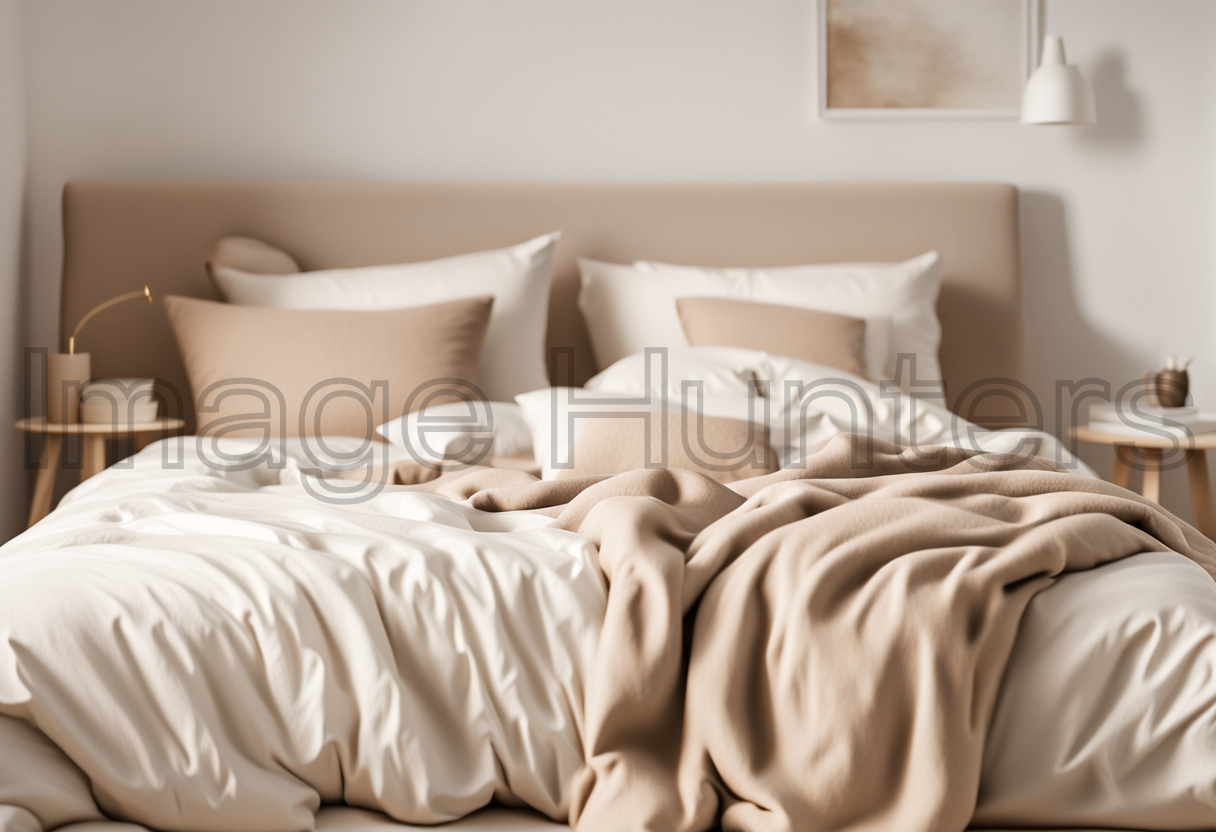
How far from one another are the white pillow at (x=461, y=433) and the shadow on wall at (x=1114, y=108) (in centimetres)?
220

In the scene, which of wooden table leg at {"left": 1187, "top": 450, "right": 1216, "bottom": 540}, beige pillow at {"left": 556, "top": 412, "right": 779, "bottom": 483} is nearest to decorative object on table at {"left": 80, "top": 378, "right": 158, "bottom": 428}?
beige pillow at {"left": 556, "top": 412, "right": 779, "bottom": 483}

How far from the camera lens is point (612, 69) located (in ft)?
11.0

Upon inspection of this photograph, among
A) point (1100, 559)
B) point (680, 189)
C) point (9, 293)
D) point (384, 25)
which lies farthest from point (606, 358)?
point (1100, 559)

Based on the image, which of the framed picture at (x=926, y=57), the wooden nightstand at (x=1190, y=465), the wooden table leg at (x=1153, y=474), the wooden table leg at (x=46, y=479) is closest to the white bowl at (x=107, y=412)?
the wooden table leg at (x=46, y=479)

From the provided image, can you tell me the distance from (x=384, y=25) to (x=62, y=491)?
174 centimetres

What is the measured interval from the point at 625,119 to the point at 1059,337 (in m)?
1.59

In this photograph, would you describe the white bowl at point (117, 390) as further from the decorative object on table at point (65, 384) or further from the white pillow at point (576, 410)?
the white pillow at point (576, 410)

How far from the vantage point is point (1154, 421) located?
2.99m

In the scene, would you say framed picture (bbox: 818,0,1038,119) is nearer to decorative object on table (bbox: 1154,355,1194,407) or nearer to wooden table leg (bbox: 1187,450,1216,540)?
decorative object on table (bbox: 1154,355,1194,407)

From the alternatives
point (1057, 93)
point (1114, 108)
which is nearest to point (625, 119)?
point (1057, 93)

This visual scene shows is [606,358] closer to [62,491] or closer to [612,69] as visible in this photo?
[612,69]

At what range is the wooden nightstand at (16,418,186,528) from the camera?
9.17ft

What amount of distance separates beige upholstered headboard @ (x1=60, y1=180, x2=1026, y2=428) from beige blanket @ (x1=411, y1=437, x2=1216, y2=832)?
6.72ft

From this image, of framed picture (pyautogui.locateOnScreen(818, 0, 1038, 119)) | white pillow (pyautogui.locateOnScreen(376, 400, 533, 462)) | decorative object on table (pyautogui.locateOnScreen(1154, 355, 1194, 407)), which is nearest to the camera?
white pillow (pyautogui.locateOnScreen(376, 400, 533, 462))
